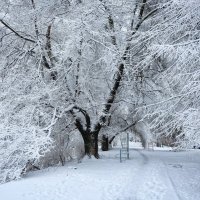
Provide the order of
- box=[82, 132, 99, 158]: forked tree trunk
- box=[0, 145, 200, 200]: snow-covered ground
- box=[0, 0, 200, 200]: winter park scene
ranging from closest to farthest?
box=[0, 145, 200, 200]: snow-covered ground < box=[0, 0, 200, 200]: winter park scene < box=[82, 132, 99, 158]: forked tree trunk

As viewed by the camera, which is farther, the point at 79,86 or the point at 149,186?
the point at 79,86

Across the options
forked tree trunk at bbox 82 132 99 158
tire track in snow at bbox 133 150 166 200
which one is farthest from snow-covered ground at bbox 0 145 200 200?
forked tree trunk at bbox 82 132 99 158

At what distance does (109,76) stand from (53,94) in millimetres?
3961

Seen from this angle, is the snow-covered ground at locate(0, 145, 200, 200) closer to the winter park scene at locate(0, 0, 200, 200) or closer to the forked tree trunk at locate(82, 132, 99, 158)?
the winter park scene at locate(0, 0, 200, 200)

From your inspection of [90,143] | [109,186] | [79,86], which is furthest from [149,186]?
[90,143]

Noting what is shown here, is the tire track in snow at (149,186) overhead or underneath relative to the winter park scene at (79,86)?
underneath

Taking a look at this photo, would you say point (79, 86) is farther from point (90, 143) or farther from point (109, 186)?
point (109, 186)

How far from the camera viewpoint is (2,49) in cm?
1798

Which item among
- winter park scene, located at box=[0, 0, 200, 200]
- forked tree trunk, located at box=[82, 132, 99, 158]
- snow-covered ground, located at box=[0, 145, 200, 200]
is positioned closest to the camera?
snow-covered ground, located at box=[0, 145, 200, 200]

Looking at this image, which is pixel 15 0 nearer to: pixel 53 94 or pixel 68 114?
pixel 53 94

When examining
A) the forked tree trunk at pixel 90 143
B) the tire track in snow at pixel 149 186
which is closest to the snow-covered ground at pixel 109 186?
the tire track in snow at pixel 149 186

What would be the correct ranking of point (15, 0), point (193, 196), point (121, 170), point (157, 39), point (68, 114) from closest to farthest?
point (193, 196) < point (157, 39) < point (121, 170) < point (15, 0) < point (68, 114)

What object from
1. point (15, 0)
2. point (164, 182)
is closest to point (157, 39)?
point (164, 182)

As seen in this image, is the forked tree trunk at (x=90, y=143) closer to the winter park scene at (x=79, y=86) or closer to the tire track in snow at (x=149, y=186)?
the winter park scene at (x=79, y=86)
